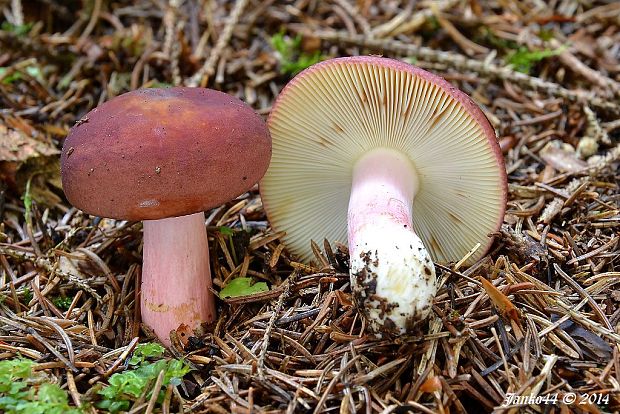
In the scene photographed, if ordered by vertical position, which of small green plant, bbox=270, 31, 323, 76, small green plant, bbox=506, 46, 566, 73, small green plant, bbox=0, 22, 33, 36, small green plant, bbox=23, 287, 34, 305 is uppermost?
small green plant, bbox=506, 46, 566, 73

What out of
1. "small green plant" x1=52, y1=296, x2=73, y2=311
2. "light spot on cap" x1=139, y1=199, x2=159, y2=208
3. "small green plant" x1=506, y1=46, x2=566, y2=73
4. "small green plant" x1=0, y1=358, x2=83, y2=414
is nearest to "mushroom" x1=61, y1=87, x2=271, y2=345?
"light spot on cap" x1=139, y1=199, x2=159, y2=208

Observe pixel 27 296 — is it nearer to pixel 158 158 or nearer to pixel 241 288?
pixel 241 288

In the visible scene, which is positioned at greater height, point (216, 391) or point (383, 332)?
point (383, 332)

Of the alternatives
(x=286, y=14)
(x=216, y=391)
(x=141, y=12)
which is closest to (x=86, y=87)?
(x=141, y=12)

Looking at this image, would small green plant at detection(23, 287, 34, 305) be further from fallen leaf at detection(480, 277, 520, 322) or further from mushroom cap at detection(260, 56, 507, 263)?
fallen leaf at detection(480, 277, 520, 322)

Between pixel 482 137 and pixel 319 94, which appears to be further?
pixel 319 94

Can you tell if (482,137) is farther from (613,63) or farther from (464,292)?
(613,63)

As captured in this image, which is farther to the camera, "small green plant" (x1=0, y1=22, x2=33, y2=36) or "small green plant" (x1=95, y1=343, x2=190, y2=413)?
"small green plant" (x1=0, y1=22, x2=33, y2=36)
